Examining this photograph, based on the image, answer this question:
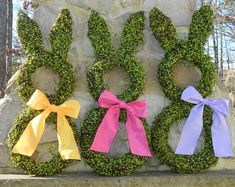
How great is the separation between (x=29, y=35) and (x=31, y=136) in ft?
2.24

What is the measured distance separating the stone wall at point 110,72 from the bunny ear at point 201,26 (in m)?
0.12

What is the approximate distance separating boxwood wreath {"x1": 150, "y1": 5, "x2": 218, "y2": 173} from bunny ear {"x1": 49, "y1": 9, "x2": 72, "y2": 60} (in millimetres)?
581

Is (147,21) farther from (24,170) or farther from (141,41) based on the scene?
(24,170)

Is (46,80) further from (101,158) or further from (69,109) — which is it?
(101,158)

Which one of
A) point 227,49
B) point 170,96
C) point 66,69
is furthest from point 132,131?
point 227,49

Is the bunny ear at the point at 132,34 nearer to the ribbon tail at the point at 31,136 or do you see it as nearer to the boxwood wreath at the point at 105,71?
the boxwood wreath at the point at 105,71

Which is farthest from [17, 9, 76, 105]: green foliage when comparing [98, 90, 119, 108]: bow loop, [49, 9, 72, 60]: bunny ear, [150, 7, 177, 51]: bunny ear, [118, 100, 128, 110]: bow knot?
[150, 7, 177, 51]: bunny ear

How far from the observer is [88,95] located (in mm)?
2857

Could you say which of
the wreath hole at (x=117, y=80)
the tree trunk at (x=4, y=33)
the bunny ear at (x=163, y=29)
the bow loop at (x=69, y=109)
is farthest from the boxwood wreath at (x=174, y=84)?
the tree trunk at (x=4, y=33)

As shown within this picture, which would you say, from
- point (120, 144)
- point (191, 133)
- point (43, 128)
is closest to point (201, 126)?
point (191, 133)

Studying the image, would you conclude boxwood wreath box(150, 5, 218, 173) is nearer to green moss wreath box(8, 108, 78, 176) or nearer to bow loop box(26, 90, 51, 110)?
green moss wreath box(8, 108, 78, 176)

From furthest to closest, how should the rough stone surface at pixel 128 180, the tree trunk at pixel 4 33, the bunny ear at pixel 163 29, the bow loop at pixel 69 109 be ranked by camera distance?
the tree trunk at pixel 4 33 → the bunny ear at pixel 163 29 → the bow loop at pixel 69 109 → the rough stone surface at pixel 128 180

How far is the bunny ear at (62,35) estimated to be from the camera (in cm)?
279

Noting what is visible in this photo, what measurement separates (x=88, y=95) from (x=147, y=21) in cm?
70
